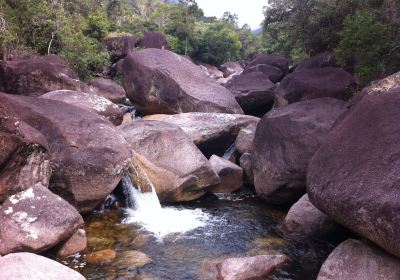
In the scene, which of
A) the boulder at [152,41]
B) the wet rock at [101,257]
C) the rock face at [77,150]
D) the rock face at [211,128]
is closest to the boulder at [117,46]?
the boulder at [152,41]

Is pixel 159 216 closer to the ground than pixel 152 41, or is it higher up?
closer to the ground

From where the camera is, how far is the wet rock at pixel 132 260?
824cm

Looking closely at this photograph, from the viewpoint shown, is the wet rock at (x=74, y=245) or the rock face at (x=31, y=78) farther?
the rock face at (x=31, y=78)

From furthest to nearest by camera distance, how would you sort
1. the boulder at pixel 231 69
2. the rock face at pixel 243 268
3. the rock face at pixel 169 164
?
the boulder at pixel 231 69
the rock face at pixel 169 164
the rock face at pixel 243 268

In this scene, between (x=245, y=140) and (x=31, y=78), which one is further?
(x=31, y=78)

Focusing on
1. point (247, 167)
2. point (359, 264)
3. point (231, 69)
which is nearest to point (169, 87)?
point (247, 167)

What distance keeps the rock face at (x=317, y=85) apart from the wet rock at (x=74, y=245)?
9.62 m

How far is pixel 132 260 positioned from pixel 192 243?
5.26 feet

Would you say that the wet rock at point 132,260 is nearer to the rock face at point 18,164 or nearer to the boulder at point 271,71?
the rock face at point 18,164

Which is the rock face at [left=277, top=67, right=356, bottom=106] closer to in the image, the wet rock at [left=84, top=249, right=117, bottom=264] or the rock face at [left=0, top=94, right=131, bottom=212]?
the rock face at [left=0, top=94, right=131, bottom=212]

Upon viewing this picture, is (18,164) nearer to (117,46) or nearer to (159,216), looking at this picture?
(159,216)

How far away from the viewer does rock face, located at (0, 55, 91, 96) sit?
16.9m

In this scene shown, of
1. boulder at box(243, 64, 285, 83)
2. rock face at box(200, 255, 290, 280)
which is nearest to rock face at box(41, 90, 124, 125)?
rock face at box(200, 255, 290, 280)

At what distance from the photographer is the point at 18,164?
8406 millimetres
